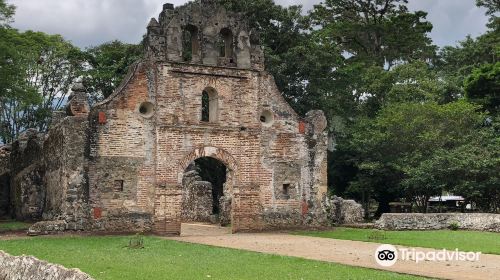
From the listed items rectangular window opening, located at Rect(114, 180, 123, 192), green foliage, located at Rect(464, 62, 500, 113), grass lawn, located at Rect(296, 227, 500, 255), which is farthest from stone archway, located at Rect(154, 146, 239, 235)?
green foliage, located at Rect(464, 62, 500, 113)

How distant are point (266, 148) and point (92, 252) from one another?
9481 mm

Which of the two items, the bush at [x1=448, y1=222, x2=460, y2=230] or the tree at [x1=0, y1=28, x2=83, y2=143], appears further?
the tree at [x1=0, y1=28, x2=83, y2=143]

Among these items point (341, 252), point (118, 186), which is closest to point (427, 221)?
point (341, 252)

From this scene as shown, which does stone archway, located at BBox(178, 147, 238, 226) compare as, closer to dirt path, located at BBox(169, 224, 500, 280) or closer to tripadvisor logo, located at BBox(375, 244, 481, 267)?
dirt path, located at BBox(169, 224, 500, 280)

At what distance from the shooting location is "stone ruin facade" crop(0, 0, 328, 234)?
2061cm

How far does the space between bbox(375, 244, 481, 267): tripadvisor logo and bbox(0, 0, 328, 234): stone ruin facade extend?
27.3ft

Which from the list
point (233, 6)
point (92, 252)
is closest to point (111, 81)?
point (233, 6)

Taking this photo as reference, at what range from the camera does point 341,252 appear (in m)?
15.4

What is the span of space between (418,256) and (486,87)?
23650mm

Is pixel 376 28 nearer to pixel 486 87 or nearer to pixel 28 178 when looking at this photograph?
pixel 486 87

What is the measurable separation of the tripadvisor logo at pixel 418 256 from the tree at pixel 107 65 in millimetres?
26408

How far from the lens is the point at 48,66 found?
44.8m

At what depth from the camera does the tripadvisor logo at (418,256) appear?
44.1 ft

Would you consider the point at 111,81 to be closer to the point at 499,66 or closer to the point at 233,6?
the point at 233,6
